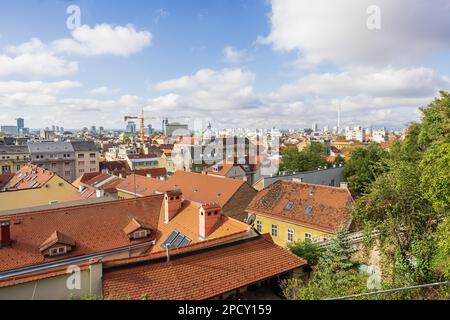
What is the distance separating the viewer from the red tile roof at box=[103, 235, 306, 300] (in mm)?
9906

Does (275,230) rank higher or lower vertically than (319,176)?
lower

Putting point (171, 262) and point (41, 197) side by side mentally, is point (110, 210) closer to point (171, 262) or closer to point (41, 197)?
point (171, 262)

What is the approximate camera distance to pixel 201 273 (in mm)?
10883

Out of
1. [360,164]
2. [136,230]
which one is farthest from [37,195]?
[360,164]

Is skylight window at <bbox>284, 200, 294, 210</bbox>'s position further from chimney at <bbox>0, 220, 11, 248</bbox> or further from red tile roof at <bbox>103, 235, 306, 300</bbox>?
chimney at <bbox>0, 220, 11, 248</bbox>

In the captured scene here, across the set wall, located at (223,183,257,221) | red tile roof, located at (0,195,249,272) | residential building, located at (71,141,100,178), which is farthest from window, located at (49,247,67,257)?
residential building, located at (71,141,100,178)

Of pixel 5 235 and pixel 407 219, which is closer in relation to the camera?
pixel 407 219

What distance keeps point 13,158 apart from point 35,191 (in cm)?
3940

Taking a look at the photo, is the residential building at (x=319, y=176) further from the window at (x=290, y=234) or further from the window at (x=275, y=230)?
the window at (x=290, y=234)

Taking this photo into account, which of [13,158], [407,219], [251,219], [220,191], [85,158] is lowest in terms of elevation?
[251,219]

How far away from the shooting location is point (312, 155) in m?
46.2

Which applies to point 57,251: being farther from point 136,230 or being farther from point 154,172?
point 154,172

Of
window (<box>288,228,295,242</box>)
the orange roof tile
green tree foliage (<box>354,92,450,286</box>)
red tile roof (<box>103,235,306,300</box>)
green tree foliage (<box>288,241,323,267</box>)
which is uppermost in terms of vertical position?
green tree foliage (<box>354,92,450,286</box>)
